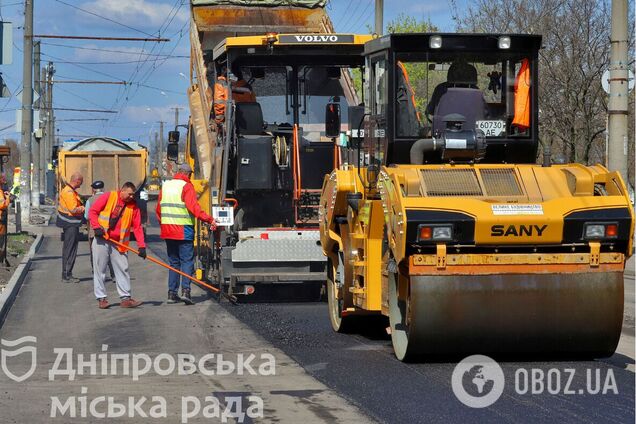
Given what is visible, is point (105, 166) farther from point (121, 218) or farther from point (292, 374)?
point (292, 374)

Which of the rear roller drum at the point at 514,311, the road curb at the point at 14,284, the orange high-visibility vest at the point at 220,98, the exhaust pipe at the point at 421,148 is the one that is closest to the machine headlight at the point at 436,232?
the rear roller drum at the point at 514,311

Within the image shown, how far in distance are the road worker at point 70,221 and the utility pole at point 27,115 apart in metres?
16.4

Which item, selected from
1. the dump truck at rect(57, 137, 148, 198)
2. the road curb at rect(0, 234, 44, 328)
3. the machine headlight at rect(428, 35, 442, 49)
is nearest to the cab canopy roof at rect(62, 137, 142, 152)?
the dump truck at rect(57, 137, 148, 198)

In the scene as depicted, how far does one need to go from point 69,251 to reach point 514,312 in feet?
33.7

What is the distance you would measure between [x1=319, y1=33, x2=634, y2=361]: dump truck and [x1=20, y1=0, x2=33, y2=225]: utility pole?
25.1m

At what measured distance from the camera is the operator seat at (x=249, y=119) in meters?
14.3

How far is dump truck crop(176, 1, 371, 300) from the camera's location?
13.6 m

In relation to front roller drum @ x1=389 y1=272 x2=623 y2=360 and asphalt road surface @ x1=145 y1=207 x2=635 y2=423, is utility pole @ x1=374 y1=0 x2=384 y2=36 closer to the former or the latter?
asphalt road surface @ x1=145 y1=207 x2=635 y2=423

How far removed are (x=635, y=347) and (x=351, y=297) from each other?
254 cm

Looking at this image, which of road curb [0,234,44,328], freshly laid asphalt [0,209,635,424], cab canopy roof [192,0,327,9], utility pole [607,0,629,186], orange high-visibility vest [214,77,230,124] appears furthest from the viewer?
cab canopy roof [192,0,327,9]

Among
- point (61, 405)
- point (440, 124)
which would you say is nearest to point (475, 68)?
point (440, 124)

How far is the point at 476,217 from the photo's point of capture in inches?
340

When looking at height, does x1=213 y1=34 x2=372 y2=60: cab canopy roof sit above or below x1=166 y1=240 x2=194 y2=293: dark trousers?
above

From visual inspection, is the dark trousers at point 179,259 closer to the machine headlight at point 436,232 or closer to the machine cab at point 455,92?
the machine cab at point 455,92
